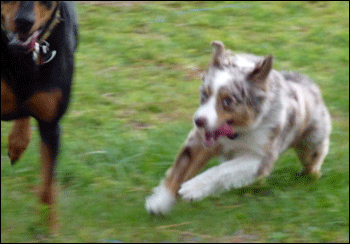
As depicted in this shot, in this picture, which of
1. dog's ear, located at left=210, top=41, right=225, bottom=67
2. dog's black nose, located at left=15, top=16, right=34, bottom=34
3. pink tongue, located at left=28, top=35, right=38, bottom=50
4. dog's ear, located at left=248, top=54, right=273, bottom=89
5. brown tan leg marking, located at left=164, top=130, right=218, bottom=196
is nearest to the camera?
dog's black nose, located at left=15, top=16, right=34, bottom=34

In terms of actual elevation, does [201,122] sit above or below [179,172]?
above

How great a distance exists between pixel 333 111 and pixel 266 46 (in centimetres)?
151

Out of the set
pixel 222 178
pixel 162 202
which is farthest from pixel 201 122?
pixel 162 202

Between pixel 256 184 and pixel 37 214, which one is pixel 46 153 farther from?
pixel 256 184

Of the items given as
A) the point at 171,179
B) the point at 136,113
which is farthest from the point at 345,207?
the point at 136,113

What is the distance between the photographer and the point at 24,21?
4137 mm

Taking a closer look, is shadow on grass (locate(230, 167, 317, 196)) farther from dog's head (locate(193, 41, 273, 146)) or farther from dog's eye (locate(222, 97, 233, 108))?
dog's eye (locate(222, 97, 233, 108))

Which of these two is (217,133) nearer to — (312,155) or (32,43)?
(312,155)

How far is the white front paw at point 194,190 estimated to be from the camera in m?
4.83

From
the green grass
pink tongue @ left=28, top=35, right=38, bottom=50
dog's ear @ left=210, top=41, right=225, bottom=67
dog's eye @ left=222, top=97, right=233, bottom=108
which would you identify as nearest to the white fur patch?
the green grass

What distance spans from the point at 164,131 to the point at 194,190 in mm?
1636

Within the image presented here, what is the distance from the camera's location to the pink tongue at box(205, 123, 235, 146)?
4.83 m

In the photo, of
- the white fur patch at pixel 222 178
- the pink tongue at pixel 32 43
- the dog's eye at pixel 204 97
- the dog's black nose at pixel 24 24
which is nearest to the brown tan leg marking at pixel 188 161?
the white fur patch at pixel 222 178

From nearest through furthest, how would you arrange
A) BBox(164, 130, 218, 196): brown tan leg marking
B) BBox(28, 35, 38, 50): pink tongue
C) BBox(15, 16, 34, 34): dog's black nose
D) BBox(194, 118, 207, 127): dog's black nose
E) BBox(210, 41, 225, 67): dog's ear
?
BBox(15, 16, 34, 34): dog's black nose → BBox(28, 35, 38, 50): pink tongue → BBox(194, 118, 207, 127): dog's black nose → BBox(210, 41, 225, 67): dog's ear → BBox(164, 130, 218, 196): brown tan leg marking
